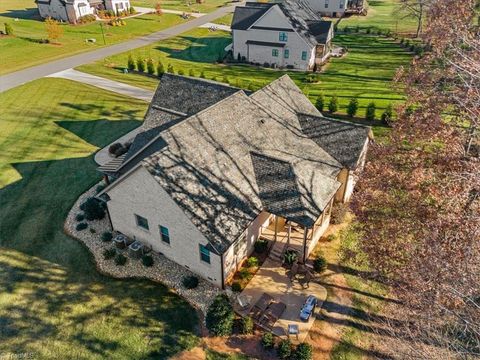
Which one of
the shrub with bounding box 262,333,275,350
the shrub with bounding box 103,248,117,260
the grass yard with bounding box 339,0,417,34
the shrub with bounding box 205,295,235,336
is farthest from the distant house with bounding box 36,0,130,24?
the shrub with bounding box 262,333,275,350

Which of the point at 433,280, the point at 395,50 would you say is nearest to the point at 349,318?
the point at 433,280

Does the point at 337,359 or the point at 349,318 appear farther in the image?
the point at 349,318

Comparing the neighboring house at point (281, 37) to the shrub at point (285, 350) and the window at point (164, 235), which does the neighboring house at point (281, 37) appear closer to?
the window at point (164, 235)

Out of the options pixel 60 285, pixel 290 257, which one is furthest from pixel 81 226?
pixel 290 257

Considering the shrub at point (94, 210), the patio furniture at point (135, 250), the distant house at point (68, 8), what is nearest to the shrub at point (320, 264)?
the patio furniture at point (135, 250)

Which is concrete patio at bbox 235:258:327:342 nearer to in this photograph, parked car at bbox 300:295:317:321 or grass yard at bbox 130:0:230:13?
parked car at bbox 300:295:317:321

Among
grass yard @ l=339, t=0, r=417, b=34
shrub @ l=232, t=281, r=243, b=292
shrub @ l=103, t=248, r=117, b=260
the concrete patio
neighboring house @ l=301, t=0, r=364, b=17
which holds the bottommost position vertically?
the concrete patio

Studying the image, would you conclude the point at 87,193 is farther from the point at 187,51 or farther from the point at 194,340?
the point at 187,51

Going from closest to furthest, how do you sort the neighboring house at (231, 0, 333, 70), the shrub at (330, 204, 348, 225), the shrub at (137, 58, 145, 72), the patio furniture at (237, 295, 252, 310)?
1. the patio furniture at (237, 295, 252, 310)
2. the shrub at (330, 204, 348, 225)
3. the shrub at (137, 58, 145, 72)
4. the neighboring house at (231, 0, 333, 70)
